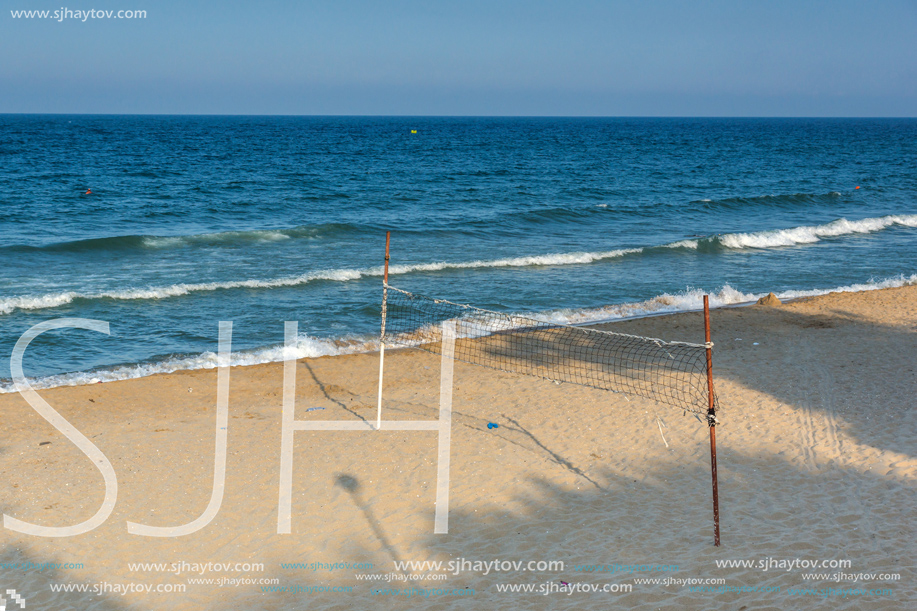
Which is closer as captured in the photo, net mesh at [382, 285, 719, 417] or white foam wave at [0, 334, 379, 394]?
net mesh at [382, 285, 719, 417]

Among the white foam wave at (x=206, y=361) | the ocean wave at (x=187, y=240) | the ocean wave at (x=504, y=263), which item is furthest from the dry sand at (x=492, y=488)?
the ocean wave at (x=187, y=240)

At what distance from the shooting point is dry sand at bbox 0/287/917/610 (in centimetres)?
590

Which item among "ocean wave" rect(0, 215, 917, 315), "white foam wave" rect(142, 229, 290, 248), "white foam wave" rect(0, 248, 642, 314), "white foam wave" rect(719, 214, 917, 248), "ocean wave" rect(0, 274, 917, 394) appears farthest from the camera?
"white foam wave" rect(719, 214, 917, 248)

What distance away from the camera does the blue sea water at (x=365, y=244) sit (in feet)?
47.1

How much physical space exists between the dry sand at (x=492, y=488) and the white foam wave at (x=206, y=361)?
1.39ft

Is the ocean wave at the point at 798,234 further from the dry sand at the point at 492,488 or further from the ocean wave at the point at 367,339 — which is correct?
the dry sand at the point at 492,488

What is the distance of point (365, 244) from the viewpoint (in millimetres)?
22109

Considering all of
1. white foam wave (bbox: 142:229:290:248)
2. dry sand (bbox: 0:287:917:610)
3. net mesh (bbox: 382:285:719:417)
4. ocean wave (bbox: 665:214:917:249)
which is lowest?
dry sand (bbox: 0:287:917:610)

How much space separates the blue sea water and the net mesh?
101 cm

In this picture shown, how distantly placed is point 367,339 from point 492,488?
6547 millimetres

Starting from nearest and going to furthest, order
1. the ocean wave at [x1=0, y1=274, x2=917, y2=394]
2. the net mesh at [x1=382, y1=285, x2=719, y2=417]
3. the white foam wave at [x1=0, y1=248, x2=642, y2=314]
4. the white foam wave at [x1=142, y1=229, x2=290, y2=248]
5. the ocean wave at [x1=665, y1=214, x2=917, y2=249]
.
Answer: the net mesh at [x1=382, y1=285, x2=719, y2=417], the ocean wave at [x1=0, y1=274, x2=917, y2=394], the white foam wave at [x1=0, y1=248, x2=642, y2=314], the white foam wave at [x1=142, y1=229, x2=290, y2=248], the ocean wave at [x1=665, y1=214, x2=917, y2=249]

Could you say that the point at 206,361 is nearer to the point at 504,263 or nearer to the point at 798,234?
the point at 504,263

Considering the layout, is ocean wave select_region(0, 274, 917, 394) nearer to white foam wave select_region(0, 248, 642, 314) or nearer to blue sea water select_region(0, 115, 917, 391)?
blue sea water select_region(0, 115, 917, 391)

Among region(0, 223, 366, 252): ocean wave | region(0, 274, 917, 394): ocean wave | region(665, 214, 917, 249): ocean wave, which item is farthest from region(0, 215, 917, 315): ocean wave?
region(0, 223, 366, 252): ocean wave
